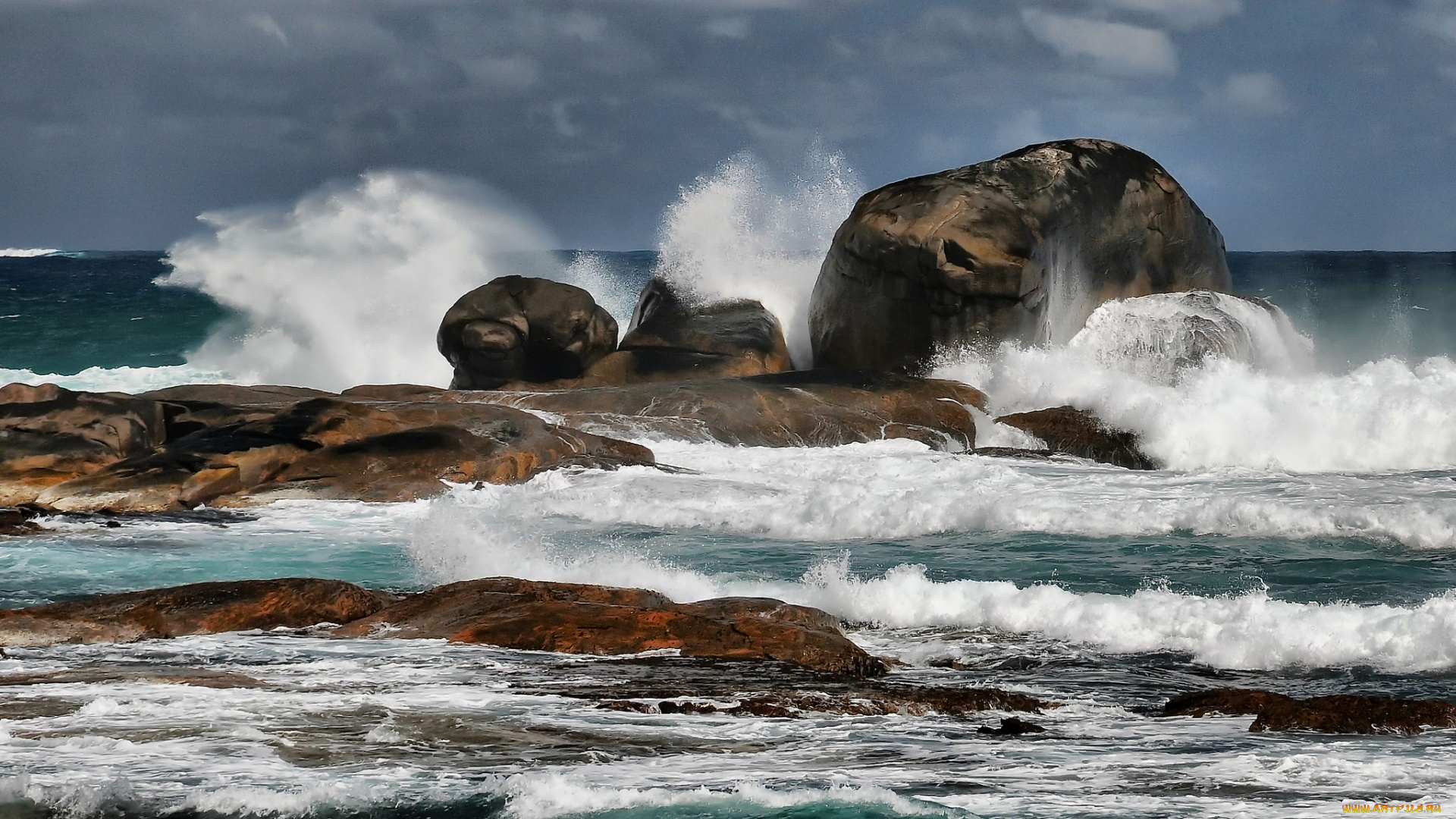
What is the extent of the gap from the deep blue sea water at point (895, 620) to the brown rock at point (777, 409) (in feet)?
1.43

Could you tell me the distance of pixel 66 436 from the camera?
45.1 feet

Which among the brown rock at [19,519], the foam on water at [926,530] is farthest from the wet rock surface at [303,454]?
the foam on water at [926,530]

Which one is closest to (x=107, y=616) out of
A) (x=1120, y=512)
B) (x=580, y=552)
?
(x=580, y=552)

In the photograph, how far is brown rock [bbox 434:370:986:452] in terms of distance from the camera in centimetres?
1731

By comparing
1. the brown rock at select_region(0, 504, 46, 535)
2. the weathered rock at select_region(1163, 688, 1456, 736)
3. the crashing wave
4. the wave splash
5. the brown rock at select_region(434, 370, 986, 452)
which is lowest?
the weathered rock at select_region(1163, 688, 1456, 736)

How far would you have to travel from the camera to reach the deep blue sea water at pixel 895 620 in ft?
15.0

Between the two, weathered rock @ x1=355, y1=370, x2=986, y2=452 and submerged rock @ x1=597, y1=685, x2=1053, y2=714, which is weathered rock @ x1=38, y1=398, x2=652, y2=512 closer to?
weathered rock @ x1=355, y1=370, x2=986, y2=452

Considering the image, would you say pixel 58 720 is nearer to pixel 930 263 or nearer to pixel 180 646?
pixel 180 646

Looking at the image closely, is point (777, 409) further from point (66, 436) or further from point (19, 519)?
point (19, 519)

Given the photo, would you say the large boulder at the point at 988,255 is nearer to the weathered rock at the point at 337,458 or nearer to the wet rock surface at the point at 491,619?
the weathered rock at the point at 337,458

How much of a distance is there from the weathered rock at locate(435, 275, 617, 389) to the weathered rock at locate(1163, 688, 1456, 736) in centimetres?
1574

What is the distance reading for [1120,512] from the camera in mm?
12594

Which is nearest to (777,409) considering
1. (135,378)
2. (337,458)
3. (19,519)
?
(337,458)

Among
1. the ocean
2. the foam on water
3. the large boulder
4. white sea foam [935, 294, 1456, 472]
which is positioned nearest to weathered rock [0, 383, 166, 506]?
the ocean
